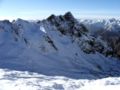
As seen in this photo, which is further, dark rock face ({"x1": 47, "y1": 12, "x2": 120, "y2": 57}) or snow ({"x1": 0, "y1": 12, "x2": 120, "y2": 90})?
dark rock face ({"x1": 47, "y1": 12, "x2": 120, "y2": 57})

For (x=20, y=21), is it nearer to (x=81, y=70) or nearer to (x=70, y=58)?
(x=70, y=58)

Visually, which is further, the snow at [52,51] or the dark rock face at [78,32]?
the dark rock face at [78,32]

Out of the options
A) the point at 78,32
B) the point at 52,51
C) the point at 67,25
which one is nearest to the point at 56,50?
the point at 52,51

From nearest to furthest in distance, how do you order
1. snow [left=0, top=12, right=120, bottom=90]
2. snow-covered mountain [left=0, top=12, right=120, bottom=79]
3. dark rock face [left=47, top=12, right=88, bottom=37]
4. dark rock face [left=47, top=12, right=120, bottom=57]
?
1. snow [left=0, top=12, right=120, bottom=90]
2. snow-covered mountain [left=0, top=12, right=120, bottom=79]
3. dark rock face [left=47, top=12, right=120, bottom=57]
4. dark rock face [left=47, top=12, right=88, bottom=37]

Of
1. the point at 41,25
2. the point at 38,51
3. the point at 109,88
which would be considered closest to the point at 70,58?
the point at 38,51

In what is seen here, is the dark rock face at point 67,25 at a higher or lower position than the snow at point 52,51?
higher

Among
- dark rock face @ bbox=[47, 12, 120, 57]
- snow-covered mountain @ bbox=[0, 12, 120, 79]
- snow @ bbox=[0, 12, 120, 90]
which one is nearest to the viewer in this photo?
snow @ bbox=[0, 12, 120, 90]

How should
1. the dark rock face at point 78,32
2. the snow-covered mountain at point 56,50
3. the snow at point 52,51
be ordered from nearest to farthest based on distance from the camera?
the snow at point 52,51, the snow-covered mountain at point 56,50, the dark rock face at point 78,32

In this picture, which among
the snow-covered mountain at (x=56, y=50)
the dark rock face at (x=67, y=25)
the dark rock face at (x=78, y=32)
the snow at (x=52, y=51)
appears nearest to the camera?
the snow at (x=52, y=51)

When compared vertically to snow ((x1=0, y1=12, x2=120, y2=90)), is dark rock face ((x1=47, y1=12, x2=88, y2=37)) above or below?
above
